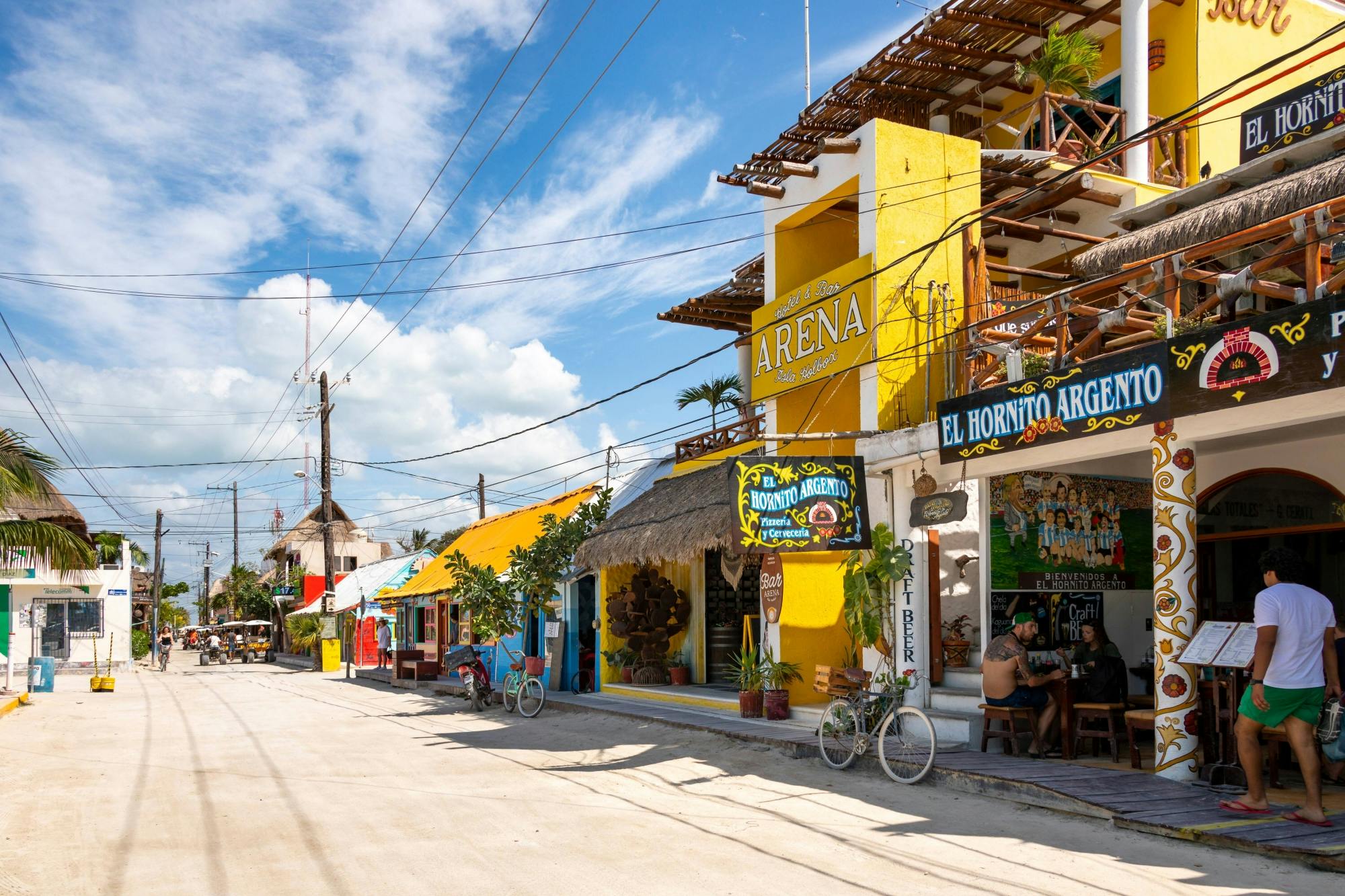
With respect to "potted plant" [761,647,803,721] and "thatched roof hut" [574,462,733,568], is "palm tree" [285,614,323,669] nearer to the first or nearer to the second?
"thatched roof hut" [574,462,733,568]

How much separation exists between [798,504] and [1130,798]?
4422 mm

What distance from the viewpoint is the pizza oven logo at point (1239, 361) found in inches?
324

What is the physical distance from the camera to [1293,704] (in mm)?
6953

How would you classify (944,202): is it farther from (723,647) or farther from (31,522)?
(31,522)

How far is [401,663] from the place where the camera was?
85.8 ft

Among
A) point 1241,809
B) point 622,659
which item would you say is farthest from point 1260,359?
point 622,659

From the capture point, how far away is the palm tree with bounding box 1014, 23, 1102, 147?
48.5ft

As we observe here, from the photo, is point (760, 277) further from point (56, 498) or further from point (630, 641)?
point (56, 498)

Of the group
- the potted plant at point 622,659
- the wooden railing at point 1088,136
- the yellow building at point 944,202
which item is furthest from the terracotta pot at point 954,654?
the potted plant at point 622,659

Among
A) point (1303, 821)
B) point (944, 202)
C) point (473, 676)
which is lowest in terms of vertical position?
point (473, 676)

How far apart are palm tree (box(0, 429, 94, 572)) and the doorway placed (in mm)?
16295

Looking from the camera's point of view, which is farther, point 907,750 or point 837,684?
point 837,684

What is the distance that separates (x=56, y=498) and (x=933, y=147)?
96.1ft

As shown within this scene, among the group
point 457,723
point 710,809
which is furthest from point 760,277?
point 710,809
